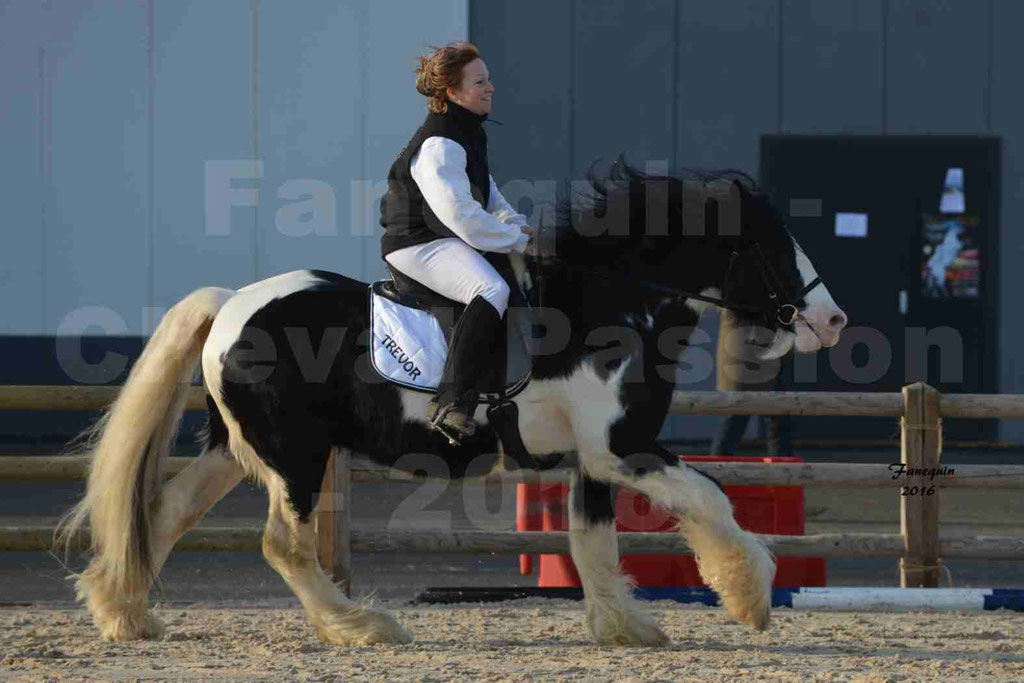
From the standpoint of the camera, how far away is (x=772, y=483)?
7.00 m

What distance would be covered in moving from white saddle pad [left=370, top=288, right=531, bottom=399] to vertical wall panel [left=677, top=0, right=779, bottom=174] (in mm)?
8064

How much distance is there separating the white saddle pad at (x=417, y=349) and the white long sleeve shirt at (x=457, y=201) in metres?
0.27

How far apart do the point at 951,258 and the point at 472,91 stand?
8.94m

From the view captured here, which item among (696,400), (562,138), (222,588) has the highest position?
(562,138)

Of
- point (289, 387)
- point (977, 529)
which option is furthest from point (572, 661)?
point (977, 529)

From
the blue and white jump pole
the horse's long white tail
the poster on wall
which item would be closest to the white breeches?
the horse's long white tail

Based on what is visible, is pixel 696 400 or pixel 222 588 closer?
pixel 696 400

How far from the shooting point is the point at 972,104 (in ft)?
43.7

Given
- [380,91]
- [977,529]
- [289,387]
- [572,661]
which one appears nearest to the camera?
[572,661]

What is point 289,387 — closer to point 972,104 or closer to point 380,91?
point 380,91

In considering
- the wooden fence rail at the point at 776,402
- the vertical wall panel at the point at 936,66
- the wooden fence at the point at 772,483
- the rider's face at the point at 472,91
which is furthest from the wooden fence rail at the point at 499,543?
the vertical wall panel at the point at 936,66

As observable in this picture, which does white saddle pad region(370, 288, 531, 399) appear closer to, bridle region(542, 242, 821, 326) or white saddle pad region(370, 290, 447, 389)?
white saddle pad region(370, 290, 447, 389)

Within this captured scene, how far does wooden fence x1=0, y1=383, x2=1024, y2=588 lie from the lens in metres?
7.00

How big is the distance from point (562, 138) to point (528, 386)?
8.12m
